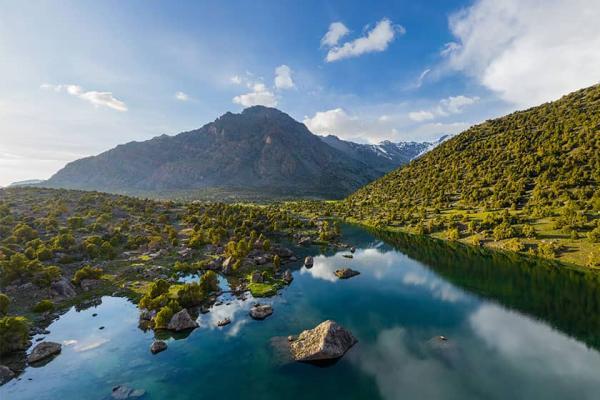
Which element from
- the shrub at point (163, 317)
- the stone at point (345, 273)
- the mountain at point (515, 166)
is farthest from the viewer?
the mountain at point (515, 166)

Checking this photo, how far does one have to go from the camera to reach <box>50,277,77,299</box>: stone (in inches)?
2004

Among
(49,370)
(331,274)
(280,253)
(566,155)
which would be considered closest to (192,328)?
(49,370)

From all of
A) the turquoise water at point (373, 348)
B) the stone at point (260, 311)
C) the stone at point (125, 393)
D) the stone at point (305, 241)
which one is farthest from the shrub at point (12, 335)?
the stone at point (305, 241)

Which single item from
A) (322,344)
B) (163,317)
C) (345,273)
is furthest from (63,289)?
(345,273)

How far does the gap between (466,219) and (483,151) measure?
218 ft

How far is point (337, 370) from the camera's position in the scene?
33.5m

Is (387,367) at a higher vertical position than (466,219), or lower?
lower

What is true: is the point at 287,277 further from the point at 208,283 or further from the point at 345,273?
the point at 208,283

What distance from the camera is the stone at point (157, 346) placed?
37.3 metres

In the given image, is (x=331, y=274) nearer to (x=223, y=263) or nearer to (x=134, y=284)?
(x=223, y=263)

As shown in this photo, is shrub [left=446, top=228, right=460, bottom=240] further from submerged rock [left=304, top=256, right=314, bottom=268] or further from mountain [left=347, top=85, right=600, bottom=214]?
submerged rock [left=304, top=256, right=314, bottom=268]

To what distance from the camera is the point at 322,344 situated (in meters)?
35.7

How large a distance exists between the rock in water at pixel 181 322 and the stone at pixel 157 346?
3786mm

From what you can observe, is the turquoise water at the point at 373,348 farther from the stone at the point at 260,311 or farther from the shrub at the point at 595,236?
the shrub at the point at 595,236
